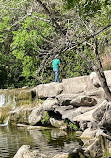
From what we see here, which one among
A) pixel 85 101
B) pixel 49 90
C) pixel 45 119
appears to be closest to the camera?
pixel 85 101

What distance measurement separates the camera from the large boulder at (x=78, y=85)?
13619mm

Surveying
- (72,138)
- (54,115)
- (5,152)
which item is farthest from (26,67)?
(5,152)

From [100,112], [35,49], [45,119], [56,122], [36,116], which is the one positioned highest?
[35,49]

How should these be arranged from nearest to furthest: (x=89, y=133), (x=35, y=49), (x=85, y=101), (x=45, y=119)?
(x=89, y=133)
(x=85, y=101)
(x=45, y=119)
(x=35, y=49)

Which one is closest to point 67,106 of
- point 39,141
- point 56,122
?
point 56,122

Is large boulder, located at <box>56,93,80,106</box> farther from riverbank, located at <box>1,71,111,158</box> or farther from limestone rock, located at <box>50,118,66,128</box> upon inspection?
limestone rock, located at <box>50,118,66,128</box>

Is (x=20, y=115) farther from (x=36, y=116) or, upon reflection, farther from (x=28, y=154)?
(x=28, y=154)

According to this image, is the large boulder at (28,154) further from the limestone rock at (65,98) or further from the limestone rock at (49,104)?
the limestone rock at (49,104)

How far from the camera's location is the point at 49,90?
49.7 feet

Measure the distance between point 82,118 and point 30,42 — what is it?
1025 cm

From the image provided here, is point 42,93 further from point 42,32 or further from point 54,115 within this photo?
point 42,32

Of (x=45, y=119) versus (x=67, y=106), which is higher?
(x=67, y=106)

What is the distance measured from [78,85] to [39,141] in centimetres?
402

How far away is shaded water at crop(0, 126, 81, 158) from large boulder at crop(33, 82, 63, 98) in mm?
2132
